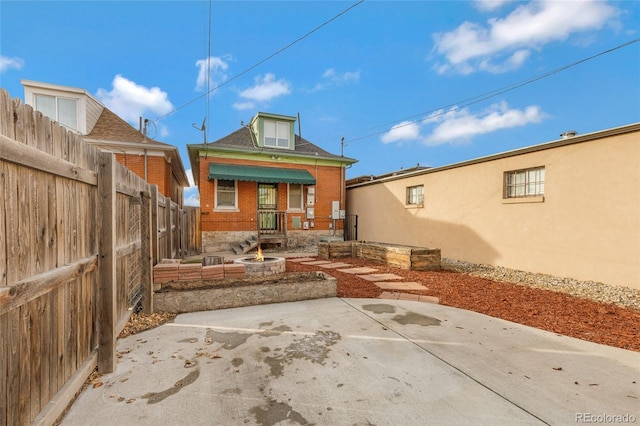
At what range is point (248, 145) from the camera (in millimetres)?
13844

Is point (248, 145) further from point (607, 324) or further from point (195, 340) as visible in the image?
point (607, 324)

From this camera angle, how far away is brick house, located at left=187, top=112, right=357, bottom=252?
40.3ft

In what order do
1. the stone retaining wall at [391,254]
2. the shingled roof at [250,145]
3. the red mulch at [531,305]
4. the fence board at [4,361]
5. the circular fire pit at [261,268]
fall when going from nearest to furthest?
the fence board at [4,361] < the red mulch at [531,305] < the circular fire pit at [261,268] < the stone retaining wall at [391,254] < the shingled roof at [250,145]

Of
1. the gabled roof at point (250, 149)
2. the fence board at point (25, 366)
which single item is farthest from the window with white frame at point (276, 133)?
the fence board at point (25, 366)

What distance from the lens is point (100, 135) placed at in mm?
11781

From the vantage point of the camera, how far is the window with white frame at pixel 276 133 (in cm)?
1440

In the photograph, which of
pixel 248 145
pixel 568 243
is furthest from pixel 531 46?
pixel 248 145

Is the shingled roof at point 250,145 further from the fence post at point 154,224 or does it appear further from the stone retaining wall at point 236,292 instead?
the stone retaining wall at point 236,292

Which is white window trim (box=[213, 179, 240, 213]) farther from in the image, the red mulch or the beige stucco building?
the beige stucco building

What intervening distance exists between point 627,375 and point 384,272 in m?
4.91

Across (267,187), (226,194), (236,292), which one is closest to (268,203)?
(267,187)

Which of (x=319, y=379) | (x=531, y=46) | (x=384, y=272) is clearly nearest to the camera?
(x=319, y=379)

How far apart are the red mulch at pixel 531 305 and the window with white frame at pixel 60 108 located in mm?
13620

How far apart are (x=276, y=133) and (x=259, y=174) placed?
3.30 m
